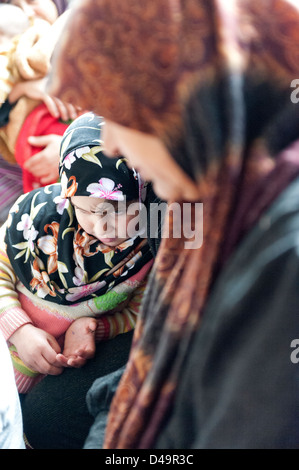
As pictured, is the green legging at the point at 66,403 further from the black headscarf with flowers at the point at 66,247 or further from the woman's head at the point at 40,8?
the woman's head at the point at 40,8

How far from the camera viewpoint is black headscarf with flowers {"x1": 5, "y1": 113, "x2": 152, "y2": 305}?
0.99 m

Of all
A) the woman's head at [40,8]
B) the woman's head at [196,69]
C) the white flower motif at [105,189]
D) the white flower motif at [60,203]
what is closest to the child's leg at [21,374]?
the white flower motif at [60,203]

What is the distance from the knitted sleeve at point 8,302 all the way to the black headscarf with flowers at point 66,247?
0.14ft

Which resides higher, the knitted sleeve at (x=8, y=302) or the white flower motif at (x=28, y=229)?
the white flower motif at (x=28, y=229)

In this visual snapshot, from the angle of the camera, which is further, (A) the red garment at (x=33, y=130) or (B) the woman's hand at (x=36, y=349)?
(A) the red garment at (x=33, y=130)

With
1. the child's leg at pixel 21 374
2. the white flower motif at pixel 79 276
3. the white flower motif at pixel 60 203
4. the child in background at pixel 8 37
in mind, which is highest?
the child in background at pixel 8 37

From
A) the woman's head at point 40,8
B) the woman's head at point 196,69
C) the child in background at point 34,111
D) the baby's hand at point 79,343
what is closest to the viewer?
the woman's head at point 196,69

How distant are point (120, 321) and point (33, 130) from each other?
2.15 ft

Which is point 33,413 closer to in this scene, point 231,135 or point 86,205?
point 86,205

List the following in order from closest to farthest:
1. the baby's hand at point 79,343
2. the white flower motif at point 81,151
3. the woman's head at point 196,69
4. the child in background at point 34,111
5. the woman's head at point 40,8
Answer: the woman's head at point 196,69, the white flower motif at point 81,151, the baby's hand at point 79,343, the child in background at point 34,111, the woman's head at point 40,8

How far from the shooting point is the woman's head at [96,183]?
96cm

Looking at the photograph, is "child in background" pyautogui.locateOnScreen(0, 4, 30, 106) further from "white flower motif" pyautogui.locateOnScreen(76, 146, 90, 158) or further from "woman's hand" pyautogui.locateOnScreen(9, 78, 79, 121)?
"white flower motif" pyautogui.locateOnScreen(76, 146, 90, 158)

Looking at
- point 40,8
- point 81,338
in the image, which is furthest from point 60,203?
point 40,8

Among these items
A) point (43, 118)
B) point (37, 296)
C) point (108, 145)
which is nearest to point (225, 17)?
point (108, 145)
